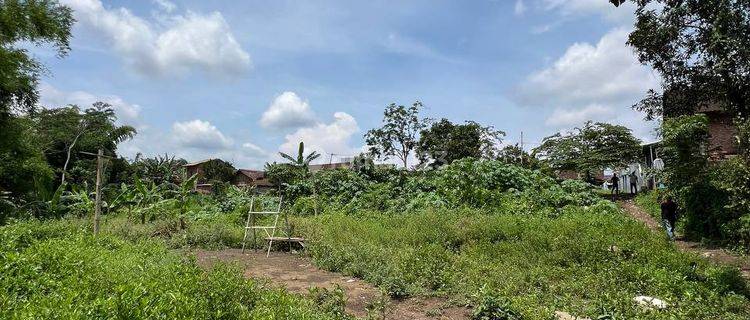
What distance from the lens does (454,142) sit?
115 ft

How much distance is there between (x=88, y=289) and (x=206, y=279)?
4.49 ft

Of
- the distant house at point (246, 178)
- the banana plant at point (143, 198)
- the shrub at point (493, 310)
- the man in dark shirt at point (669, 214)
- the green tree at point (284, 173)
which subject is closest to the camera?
the shrub at point (493, 310)

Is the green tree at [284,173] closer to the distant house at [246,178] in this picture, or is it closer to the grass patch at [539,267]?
the grass patch at [539,267]

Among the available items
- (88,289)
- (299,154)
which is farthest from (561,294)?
(299,154)

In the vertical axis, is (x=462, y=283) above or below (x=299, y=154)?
below

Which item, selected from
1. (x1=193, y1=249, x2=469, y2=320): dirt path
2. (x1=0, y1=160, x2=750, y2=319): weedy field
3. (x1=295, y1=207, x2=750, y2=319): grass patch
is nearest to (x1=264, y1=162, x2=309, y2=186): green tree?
(x1=0, y1=160, x2=750, y2=319): weedy field

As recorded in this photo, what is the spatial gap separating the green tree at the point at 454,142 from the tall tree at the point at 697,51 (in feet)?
62.7

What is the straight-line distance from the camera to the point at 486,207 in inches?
665

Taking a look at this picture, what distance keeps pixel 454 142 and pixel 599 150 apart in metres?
9.94

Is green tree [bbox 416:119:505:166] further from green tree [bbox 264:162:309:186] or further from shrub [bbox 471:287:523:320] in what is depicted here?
shrub [bbox 471:287:523:320]

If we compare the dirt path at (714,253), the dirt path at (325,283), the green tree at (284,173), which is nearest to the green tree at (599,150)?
the dirt path at (714,253)

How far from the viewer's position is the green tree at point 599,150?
2770 cm

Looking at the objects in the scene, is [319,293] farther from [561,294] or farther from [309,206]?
[309,206]

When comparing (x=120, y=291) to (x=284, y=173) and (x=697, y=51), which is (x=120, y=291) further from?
(x=284, y=173)
